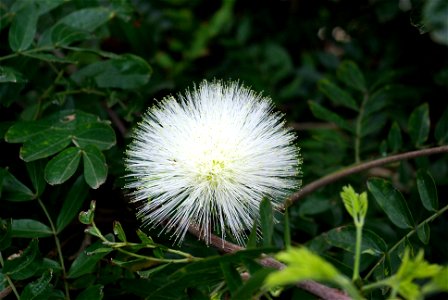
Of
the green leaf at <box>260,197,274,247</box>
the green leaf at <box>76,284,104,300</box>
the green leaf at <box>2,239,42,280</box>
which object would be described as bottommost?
the green leaf at <box>76,284,104,300</box>

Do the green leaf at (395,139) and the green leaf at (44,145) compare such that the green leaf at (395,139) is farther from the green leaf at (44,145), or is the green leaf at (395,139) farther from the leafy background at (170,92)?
the green leaf at (44,145)

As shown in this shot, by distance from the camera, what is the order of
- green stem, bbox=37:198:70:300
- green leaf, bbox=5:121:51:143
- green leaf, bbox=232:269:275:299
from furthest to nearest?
1. green leaf, bbox=5:121:51:143
2. green stem, bbox=37:198:70:300
3. green leaf, bbox=232:269:275:299

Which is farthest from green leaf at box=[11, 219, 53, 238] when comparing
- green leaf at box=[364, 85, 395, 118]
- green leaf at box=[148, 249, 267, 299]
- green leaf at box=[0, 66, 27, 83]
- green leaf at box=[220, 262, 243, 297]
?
green leaf at box=[364, 85, 395, 118]

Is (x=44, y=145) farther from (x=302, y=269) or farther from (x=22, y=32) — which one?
(x=302, y=269)

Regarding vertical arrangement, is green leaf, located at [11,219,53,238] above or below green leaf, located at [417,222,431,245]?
below

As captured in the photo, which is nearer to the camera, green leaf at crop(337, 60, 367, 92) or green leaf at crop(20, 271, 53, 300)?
green leaf at crop(20, 271, 53, 300)

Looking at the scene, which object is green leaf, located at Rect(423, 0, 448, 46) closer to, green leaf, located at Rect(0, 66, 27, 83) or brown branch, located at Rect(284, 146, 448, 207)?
brown branch, located at Rect(284, 146, 448, 207)
